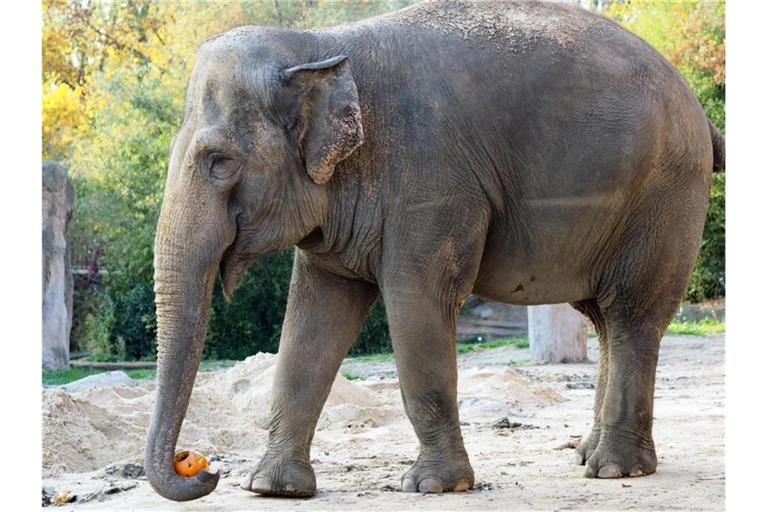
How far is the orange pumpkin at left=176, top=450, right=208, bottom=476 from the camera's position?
18.7ft

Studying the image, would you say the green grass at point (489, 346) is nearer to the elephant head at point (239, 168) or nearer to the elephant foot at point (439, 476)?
the elephant foot at point (439, 476)

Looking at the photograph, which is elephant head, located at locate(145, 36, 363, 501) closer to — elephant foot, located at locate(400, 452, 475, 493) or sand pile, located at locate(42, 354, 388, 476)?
elephant foot, located at locate(400, 452, 475, 493)

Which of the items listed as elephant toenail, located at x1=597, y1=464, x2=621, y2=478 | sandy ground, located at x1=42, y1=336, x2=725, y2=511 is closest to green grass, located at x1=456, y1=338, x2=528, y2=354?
sandy ground, located at x1=42, y1=336, x2=725, y2=511

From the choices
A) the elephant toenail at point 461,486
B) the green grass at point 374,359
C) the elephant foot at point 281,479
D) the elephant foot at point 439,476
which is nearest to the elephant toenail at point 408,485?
the elephant foot at point 439,476

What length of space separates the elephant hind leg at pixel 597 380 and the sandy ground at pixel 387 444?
→ 112mm

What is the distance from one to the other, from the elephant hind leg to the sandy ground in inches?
4.4

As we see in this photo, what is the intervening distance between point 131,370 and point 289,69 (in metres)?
12.0

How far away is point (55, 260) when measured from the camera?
1633cm

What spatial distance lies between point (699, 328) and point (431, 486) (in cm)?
1344

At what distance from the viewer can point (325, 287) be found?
6820 mm

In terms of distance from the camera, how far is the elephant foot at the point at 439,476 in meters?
6.32

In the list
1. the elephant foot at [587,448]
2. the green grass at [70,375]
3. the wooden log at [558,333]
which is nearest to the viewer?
the elephant foot at [587,448]
